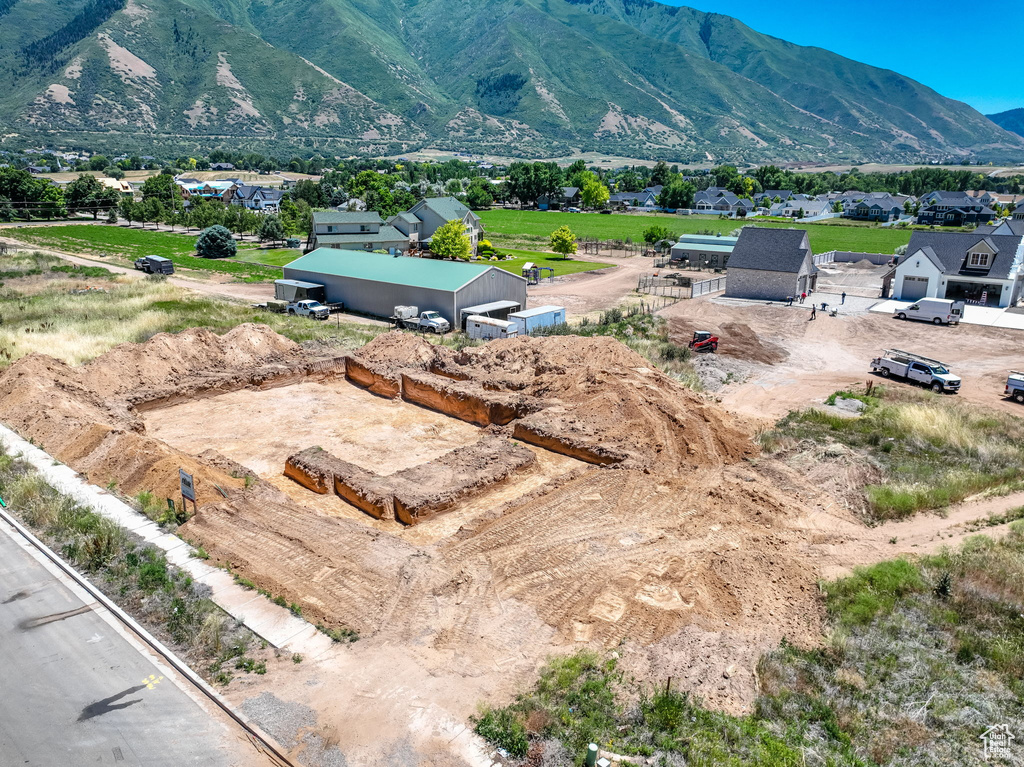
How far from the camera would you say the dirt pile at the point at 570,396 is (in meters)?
25.4

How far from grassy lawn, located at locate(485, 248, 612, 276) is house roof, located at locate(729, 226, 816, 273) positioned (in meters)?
19.2

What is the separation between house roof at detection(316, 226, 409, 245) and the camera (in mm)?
72500

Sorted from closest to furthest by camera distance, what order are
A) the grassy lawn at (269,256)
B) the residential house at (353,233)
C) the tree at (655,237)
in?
the residential house at (353,233) < the grassy lawn at (269,256) < the tree at (655,237)

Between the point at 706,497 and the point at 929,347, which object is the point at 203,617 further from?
the point at 929,347

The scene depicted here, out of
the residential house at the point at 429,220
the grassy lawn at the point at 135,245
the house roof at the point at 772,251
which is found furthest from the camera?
the residential house at the point at 429,220

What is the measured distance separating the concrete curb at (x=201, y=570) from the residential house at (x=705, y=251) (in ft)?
216

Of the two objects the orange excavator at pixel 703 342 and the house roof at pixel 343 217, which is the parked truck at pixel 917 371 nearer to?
the orange excavator at pixel 703 342

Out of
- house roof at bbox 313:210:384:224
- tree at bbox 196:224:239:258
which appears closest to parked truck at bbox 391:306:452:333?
house roof at bbox 313:210:384:224

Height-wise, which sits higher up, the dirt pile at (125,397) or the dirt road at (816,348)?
the dirt road at (816,348)

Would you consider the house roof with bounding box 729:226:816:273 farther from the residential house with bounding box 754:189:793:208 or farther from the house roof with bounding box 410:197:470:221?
the residential house with bounding box 754:189:793:208

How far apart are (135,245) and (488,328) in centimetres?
6366

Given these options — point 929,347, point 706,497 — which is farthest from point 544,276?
point 706,497

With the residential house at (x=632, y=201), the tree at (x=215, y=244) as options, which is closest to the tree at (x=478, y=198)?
the residential house at (x=632, y=201)

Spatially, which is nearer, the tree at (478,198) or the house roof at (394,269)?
the house roof at (394,269)
